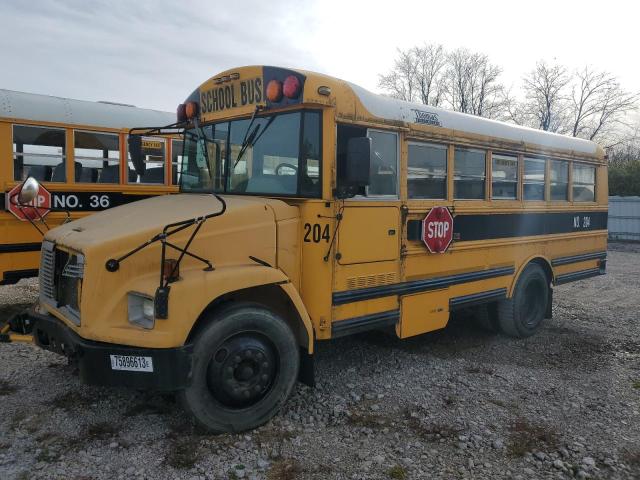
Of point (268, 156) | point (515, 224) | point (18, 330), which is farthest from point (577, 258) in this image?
point (18, 330)

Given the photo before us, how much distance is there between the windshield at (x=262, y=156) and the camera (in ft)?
12.8

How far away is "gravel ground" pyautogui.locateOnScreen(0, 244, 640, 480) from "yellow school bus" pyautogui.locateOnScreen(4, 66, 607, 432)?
353 mm

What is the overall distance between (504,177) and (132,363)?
414 centimetres

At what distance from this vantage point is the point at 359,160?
3.71m

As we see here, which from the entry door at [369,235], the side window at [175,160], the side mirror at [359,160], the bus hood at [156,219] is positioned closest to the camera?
the bus hood at [156,219]

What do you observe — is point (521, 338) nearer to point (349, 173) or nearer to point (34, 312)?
point (349, 173)

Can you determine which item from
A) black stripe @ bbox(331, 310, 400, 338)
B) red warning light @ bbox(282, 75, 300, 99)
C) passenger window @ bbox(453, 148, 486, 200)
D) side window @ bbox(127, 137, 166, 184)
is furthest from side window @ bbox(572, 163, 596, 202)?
side window @ bbox(127, 137, 166, 184)

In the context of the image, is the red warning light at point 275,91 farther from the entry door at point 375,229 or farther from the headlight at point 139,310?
the headlight at point 139,310

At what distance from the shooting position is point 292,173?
13.0 ft

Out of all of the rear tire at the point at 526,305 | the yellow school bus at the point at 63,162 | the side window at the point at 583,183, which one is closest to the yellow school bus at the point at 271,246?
the rear tire at the point at 526,305

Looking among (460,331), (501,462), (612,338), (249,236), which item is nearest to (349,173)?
(249,236)

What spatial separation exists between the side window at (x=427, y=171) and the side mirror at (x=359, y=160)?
965 millimetres

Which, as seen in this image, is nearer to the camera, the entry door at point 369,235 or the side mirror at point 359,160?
the side mirror at point 359,160

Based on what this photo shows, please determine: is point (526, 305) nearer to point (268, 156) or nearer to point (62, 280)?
point (268, 156)
